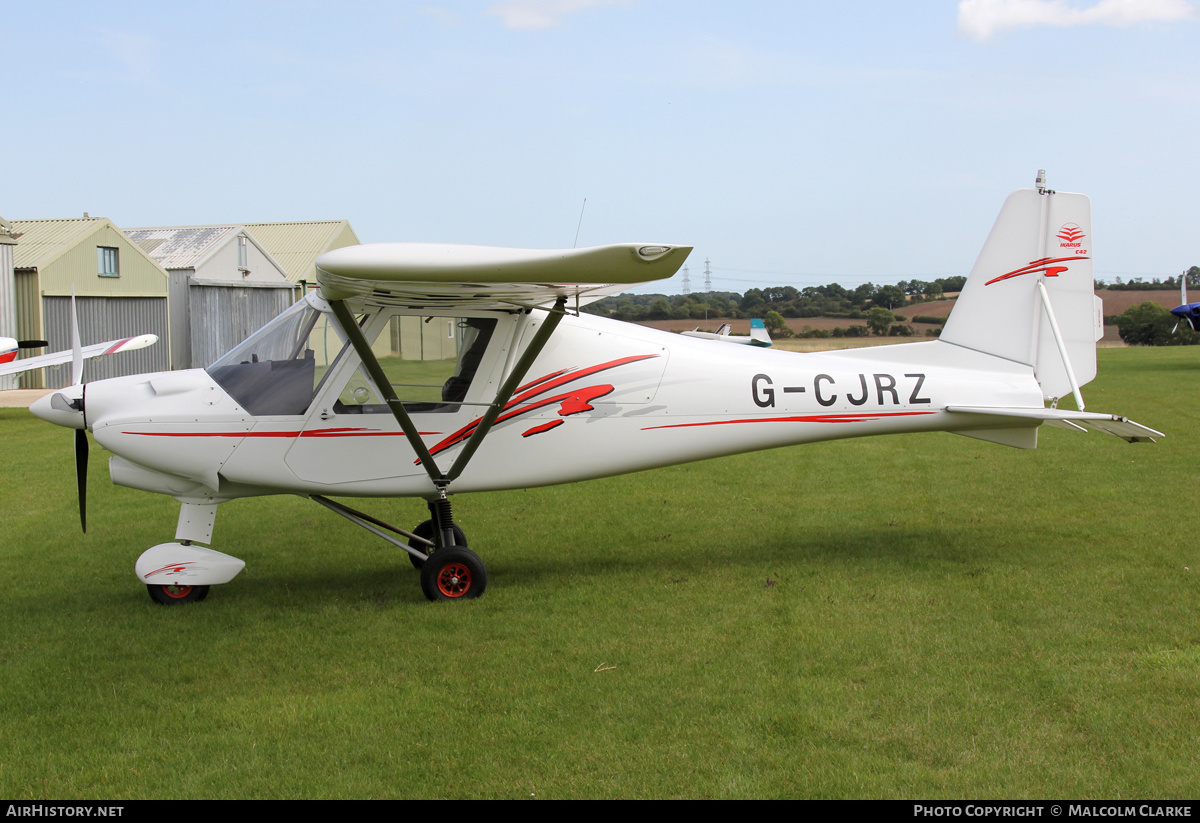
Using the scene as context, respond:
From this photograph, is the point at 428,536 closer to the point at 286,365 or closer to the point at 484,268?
the point at 286,365

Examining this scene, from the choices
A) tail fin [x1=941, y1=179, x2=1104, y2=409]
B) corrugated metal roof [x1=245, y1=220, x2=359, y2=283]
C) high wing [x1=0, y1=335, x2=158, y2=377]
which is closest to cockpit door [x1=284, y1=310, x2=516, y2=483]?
tail fin [x1=941, y1=179, x2=1104, y2=409]

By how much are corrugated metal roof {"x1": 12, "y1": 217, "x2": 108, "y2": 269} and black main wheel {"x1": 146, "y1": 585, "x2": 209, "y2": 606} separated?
22.8 m

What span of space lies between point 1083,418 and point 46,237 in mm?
28948

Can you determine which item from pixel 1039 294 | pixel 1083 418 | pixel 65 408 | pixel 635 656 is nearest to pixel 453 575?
pixel 635 656

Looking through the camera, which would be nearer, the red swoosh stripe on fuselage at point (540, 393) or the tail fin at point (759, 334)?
the red swoosh stripe on fuselage at point (540, 393)

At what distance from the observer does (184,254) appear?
33.2 metres

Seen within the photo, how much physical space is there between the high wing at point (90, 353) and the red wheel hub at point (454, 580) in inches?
403

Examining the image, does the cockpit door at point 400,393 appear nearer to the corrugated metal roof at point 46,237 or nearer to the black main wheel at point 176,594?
the black main wheel at point 176,594

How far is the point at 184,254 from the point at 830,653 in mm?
33011

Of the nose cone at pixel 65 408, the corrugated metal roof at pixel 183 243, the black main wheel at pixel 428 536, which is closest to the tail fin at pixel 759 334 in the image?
the corrugated metal roof at pixel 183 243

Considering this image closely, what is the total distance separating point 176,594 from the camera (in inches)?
254

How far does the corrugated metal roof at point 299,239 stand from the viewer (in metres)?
40.9

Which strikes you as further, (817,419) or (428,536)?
(428,536)

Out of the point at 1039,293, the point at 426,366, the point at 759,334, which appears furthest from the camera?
the point at 759,334
